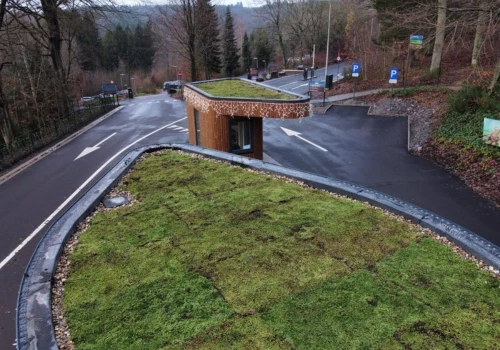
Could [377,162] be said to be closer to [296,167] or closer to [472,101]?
[296,167]

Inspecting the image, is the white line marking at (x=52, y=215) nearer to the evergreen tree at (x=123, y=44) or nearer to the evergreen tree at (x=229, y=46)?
the evergreen tree at (x=229, y=46)

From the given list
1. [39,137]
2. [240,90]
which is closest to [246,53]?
[39,137]

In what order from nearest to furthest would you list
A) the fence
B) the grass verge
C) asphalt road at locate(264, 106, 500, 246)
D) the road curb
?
1. the grass verge
2. asphalt road at locate(264, 106, 500, 246)
3. the road curb
4. the fence

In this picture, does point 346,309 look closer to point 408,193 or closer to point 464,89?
point 408,193

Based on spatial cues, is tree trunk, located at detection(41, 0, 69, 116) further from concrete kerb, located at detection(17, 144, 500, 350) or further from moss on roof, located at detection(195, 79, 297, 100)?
concrete kerb, located at detection(17, 144, 500, 350)

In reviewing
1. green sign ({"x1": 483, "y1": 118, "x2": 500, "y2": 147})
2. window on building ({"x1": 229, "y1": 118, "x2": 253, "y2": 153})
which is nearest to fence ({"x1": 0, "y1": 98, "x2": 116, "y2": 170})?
window on building ({"x1": 229, "y1": 118, "x2": 253, "y2": 153})
